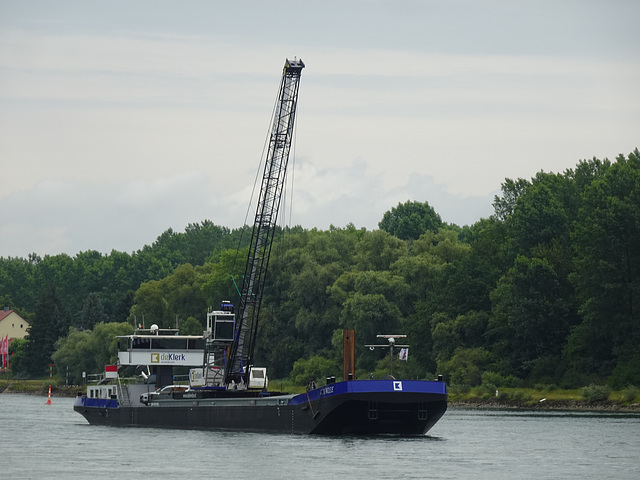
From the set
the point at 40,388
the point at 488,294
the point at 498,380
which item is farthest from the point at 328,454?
the point at 40,388

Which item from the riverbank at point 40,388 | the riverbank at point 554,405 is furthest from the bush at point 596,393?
the riverbank at point 40,388

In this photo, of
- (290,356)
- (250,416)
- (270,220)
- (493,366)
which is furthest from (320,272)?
(250,416)

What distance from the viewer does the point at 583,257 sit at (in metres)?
122

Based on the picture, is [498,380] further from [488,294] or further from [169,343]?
[169,343]

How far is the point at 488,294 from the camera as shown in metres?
142

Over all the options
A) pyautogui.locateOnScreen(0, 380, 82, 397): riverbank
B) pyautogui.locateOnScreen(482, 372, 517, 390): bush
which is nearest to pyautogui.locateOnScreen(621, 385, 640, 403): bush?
pyautogui.locateOnScreen(482, 372, 517, 390): bush

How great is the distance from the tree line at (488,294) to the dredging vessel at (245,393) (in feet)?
138

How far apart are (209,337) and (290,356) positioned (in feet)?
262

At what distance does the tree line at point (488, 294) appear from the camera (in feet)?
389

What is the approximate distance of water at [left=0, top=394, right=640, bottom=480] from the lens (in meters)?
55.1

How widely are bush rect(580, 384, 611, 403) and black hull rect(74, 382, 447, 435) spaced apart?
42581mm

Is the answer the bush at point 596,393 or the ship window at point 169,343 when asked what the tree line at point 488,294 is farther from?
the ship window at point 169,343

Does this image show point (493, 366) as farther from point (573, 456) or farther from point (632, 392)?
point (573, 456)

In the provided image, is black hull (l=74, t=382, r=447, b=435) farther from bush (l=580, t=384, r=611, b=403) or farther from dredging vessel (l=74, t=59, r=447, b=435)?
bush (l=580, t=384, r=611, b=403)
